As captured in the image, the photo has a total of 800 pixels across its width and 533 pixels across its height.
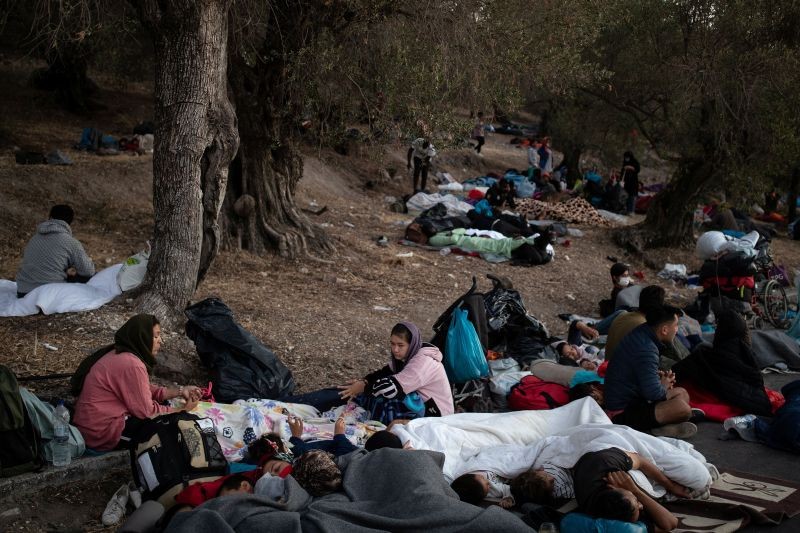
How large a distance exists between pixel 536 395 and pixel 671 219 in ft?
34.8

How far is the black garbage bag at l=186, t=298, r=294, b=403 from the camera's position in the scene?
266 inches

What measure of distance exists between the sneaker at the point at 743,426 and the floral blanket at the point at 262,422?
2790 millimetres

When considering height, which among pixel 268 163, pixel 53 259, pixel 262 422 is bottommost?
pixel 262 422

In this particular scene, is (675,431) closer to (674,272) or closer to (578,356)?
(578,356)

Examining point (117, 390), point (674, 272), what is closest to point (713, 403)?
point (117, 390)

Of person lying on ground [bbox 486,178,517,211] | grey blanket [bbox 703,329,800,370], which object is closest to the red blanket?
grey blanket [bbox 703,329,800,370]

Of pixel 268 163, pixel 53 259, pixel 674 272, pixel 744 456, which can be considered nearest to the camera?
pixel 744 456

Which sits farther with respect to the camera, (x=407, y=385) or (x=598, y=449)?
(x=407, y=385)

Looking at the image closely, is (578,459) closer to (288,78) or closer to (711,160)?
(288,78)

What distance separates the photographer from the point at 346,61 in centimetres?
1054

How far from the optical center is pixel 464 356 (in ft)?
23.7

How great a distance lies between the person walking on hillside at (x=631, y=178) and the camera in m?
20.9

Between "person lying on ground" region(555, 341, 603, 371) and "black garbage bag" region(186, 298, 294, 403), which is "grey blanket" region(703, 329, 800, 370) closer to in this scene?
"person lying on ground" region(555, 341, 603, 371)

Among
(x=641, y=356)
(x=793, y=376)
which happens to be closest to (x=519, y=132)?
(x=793, y=376)
